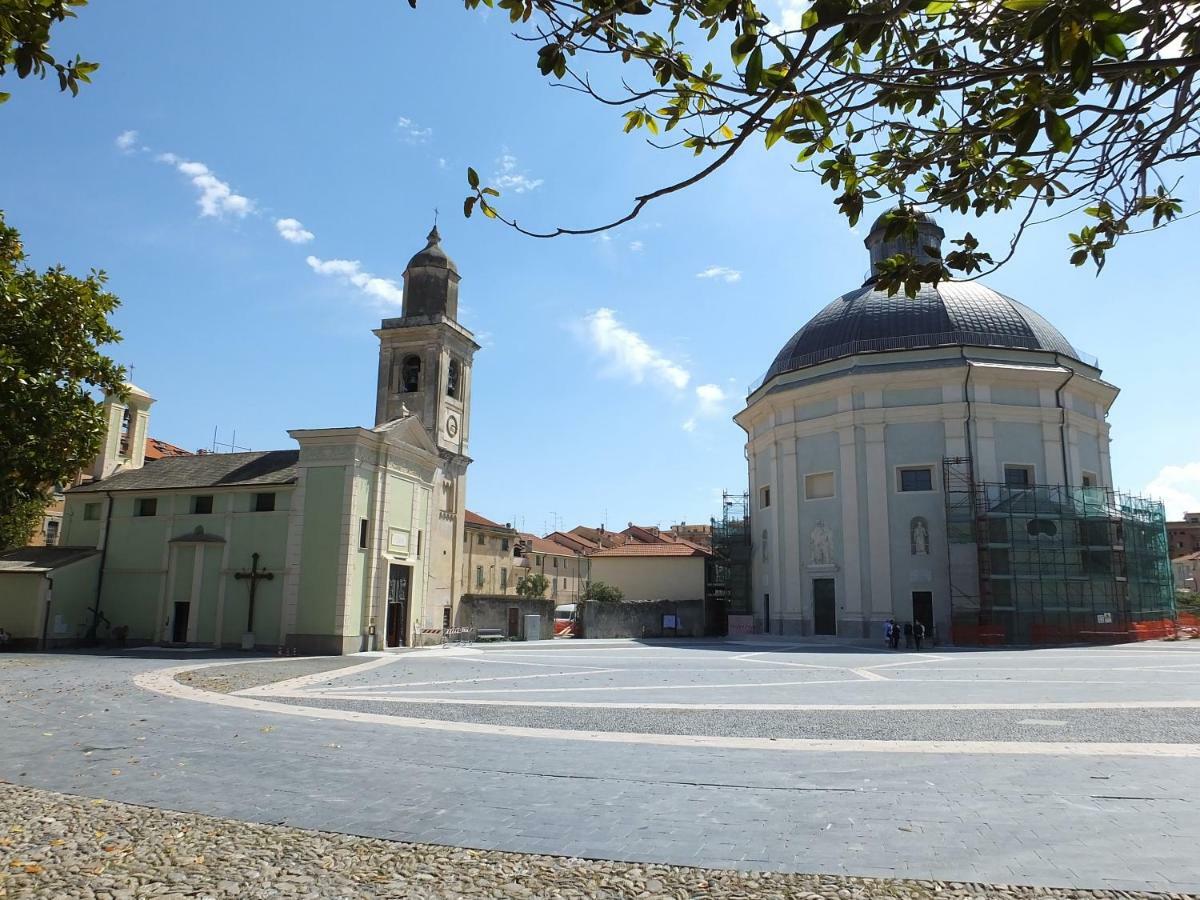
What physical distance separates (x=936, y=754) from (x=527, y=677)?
12.2m

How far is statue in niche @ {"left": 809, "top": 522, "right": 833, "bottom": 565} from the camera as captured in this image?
37.8 m

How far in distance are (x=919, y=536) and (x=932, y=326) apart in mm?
10543

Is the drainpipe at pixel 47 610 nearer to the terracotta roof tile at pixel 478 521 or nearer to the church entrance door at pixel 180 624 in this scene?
the church entrance door at pixel 180 624

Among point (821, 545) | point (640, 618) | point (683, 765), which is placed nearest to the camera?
point (683, 765)

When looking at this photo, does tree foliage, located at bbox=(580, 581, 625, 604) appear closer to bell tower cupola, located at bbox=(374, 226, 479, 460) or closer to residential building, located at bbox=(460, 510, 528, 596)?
residential building, located at bbox=(460, 510, 528, 596)

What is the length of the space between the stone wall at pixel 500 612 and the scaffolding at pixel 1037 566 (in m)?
19.2

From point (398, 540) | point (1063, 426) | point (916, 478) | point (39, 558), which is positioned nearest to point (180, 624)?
point (39, 558)

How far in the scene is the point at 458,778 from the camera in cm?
801

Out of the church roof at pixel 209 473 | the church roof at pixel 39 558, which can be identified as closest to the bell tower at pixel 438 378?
the church roof at pixel 209 473

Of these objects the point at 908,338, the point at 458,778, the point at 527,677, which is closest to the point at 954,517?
the point at 908,338

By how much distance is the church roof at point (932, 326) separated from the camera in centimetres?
3847

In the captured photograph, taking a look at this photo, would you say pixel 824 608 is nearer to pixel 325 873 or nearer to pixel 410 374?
pixel 410 374

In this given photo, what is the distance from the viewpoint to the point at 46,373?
384 inches

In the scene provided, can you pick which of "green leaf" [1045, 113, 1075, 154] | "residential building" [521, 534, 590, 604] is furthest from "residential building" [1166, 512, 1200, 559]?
"green leaf" [1045, 113, 1075, 154]
